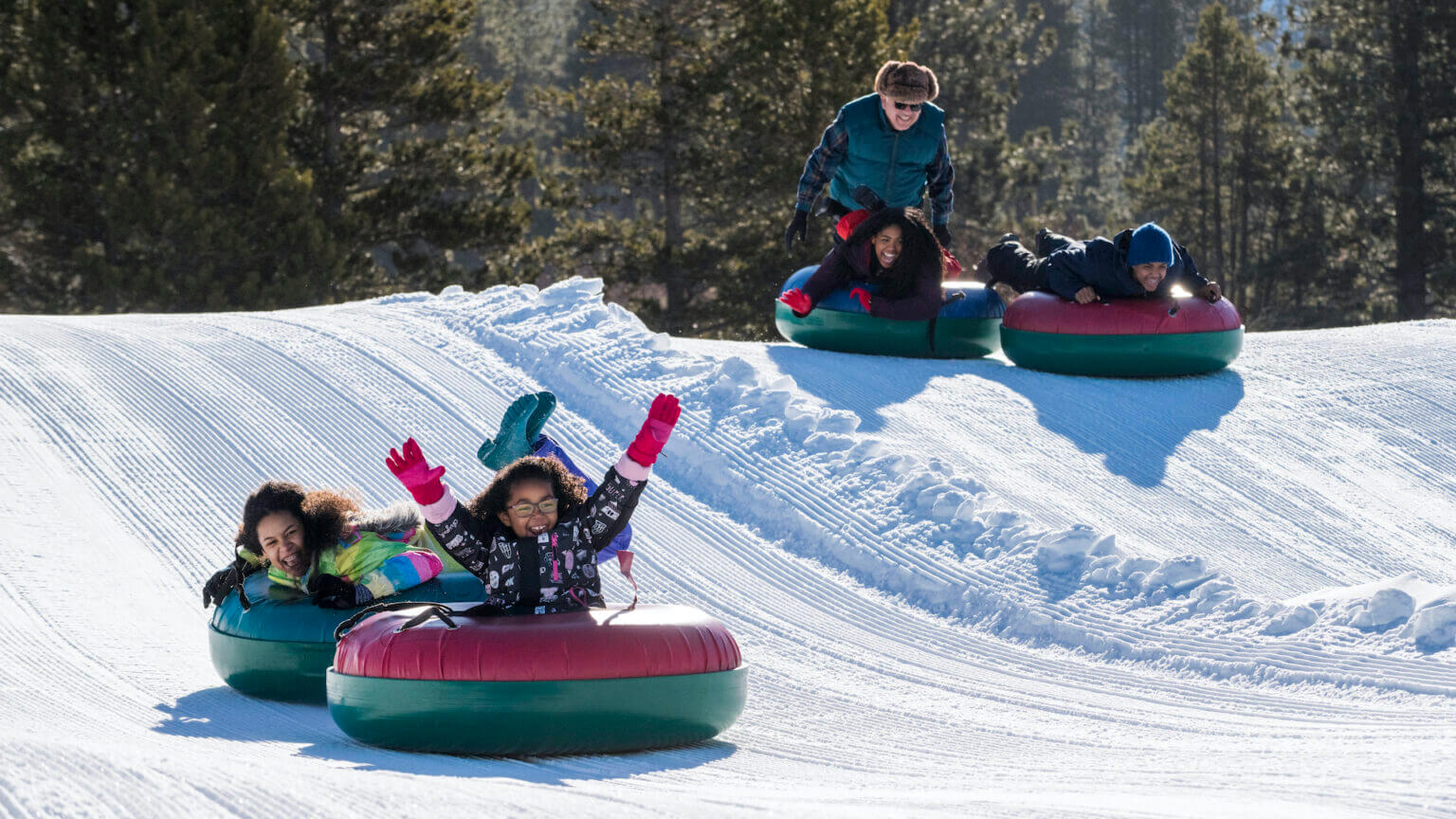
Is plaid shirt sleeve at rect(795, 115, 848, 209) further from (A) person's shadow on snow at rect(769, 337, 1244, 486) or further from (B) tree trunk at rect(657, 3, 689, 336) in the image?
(B) tree trunk at rect(657, 3, 689, 336)

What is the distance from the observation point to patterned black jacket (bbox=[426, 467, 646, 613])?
15.0ft

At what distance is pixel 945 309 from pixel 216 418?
3.99 metres

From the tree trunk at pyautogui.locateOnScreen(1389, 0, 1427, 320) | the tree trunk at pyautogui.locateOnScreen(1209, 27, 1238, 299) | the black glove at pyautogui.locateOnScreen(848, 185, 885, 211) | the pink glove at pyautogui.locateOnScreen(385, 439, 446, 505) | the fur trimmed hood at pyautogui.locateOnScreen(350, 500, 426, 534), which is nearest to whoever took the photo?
the pink glove at pyautogui.locateOnScreen(385, 439, 446, 505)

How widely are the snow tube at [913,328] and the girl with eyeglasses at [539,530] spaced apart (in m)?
4.85

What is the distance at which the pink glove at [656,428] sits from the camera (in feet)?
14.5

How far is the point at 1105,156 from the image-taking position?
155 feet

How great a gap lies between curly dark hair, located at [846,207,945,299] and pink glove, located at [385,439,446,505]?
4.86m

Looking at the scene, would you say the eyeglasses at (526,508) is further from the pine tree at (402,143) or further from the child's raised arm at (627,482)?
the pine tree at (402,143)

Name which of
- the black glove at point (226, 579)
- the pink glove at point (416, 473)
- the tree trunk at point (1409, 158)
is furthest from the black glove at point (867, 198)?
the tree trunk at point (1409, 158)

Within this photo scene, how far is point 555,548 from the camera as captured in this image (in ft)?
15.1

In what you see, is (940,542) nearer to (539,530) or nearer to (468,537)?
(539,530)

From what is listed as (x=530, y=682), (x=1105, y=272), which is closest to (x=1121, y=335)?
(x=1105, y=272)

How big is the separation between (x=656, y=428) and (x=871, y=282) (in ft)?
16.2

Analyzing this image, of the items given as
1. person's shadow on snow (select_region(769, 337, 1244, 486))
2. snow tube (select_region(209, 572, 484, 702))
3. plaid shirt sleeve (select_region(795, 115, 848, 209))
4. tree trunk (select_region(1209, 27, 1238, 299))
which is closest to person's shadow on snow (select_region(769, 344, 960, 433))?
person's shadow on snow (select_region(769, 337, 1244, 486))
